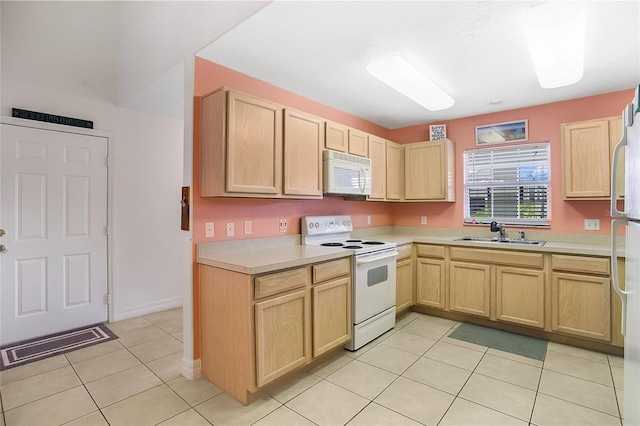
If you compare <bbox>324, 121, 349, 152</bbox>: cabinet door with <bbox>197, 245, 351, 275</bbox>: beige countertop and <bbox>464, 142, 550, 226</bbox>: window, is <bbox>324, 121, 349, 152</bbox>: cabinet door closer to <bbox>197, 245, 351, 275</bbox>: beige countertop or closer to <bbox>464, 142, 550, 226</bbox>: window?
<bbox>197, 245, 351, 275</bbox>: beige countertop

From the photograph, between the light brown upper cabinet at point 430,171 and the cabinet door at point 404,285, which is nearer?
the cabinet door at point 404,285

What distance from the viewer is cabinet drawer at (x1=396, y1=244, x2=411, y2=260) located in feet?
11.7

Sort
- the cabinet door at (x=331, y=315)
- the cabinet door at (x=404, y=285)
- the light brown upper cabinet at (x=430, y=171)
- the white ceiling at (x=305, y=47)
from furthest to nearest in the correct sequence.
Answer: the light brown upper cabinet at (x=430, y=171) < the cabinet door at (x=404, y=285) < the cabinet door at (x=331, y=315) < the white ceiling at (x=305, y=47)

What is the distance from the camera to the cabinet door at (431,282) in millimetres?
3646

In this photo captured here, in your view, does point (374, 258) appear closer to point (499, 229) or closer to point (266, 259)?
point (266, 259)

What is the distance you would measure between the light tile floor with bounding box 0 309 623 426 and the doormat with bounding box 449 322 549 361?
11cm

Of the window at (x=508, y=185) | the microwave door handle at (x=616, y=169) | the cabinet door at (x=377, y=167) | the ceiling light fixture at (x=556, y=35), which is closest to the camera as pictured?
the microwave door handle at (x=616, y=169)

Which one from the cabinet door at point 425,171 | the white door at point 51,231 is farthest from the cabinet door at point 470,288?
the white door at point 51,231

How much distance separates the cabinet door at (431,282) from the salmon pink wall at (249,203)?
106 cm

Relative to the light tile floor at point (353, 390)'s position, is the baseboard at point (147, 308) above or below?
above

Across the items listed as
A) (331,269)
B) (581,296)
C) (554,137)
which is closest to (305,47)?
(331,269)

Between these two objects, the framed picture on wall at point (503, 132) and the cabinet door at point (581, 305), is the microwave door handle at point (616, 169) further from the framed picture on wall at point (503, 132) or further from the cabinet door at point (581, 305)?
the framed picture on wall at point (503, 132)

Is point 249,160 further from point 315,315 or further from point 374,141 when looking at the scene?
point 374,141

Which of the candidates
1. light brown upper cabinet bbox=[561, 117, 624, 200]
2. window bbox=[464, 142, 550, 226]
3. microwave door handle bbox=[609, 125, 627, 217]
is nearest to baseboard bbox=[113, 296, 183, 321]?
window bbox=[464, 142, 550, 226]
